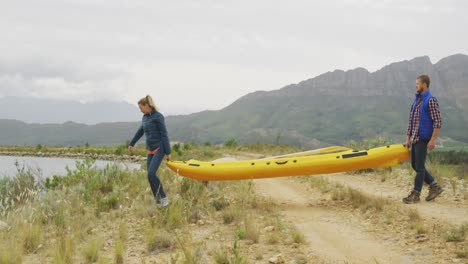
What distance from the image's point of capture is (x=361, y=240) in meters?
6.10

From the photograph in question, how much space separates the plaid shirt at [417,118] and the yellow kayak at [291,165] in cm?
Result: 76

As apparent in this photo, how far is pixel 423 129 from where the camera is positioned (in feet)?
26.5

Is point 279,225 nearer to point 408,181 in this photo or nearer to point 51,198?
point 51,198

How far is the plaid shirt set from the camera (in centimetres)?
790

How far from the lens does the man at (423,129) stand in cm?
795

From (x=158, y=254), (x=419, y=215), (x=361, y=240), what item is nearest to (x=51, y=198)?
→ (x=158, y=254)

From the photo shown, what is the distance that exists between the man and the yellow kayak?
78 centimetres

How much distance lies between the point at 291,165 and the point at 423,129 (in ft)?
8.88

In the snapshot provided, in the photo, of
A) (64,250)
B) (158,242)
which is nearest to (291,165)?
(158,242)

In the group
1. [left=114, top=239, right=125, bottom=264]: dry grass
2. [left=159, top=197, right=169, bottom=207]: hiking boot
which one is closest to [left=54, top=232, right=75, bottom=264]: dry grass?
[left=114, top=239, right=125, bottom=264]: dry grass

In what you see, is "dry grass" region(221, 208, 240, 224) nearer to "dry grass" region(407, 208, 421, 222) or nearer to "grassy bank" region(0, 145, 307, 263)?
"grassy bank" region(0, 145, 307, 263)

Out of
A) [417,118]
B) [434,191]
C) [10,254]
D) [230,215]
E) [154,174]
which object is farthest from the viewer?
[434,191]

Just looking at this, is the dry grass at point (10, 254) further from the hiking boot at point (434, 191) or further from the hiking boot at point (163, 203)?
the hiking boot at point (434, 191)

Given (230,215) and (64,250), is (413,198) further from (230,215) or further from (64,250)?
(64,250)
